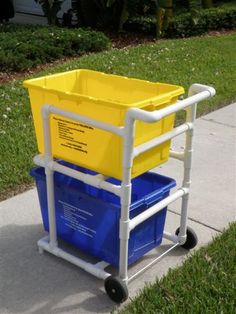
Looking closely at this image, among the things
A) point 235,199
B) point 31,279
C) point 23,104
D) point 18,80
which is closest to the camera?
point 31,279

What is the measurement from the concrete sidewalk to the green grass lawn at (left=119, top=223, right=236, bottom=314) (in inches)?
4.8

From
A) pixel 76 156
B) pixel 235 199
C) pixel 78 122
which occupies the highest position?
pixel 78 122

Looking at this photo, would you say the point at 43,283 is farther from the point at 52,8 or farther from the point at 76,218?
the point at 52,8

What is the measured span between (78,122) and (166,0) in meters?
7.32

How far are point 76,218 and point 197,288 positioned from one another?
30.8 inches

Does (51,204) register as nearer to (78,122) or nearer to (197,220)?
(78,122)

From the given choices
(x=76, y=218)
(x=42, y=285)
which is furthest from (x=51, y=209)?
(x=42, y=285)

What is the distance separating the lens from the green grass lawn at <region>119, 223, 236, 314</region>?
280 centimetres

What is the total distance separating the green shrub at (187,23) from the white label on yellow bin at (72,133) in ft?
26.3

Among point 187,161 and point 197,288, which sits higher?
point 187,161

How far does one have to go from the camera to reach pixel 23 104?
5.84 metres

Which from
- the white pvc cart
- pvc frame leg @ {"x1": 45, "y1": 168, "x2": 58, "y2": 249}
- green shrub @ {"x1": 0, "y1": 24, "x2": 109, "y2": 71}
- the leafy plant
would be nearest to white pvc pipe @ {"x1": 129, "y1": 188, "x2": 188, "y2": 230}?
the white pvc cart

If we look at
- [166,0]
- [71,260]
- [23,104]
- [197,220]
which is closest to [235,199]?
[197,220]

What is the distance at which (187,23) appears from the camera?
35.1ft
